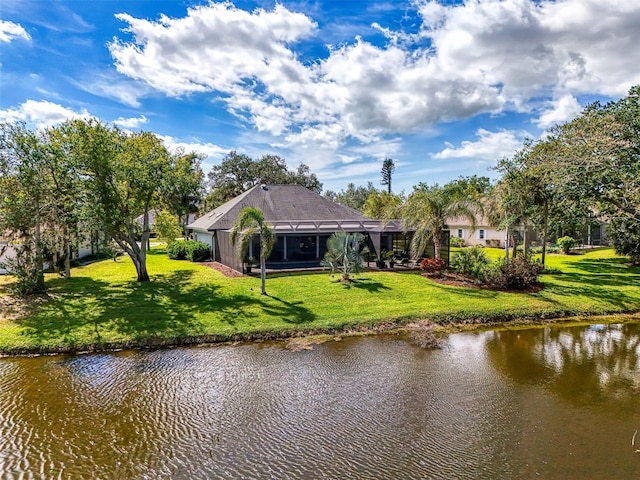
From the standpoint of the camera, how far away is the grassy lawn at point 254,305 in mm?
11734

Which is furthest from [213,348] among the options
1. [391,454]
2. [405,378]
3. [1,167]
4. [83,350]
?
[1,167]

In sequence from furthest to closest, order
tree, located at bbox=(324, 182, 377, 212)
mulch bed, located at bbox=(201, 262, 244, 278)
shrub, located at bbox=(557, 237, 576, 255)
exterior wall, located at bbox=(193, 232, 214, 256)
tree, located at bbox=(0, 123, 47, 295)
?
tree, located at bbox=(324, 182, 377, 212)
shrub, located at bbox=(557, 237, 576, 255)
exterior wall, located at bbox=(193, 232, 214, 256)
mulch bed, located at bbox=(201, 262, 244, 278)
tree, located at bbox=(0, 123, 47, 295)

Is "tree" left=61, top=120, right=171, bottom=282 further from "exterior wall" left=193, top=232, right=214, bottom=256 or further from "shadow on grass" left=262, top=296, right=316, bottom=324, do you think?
"exterior wall" left=193, top=232, right=214, bottom=256

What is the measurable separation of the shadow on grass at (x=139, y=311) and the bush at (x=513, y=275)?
356 inches

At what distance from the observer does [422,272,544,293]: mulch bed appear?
1692cm

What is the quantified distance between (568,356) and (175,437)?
10.0 m

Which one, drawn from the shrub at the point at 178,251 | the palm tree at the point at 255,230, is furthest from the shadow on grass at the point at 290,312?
the shrub at the point at 178,251

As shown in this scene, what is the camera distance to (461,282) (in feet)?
59.9

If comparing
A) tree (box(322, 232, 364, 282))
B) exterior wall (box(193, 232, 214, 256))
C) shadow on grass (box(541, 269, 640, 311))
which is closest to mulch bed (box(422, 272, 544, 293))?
shadow on grass (box(541, 269, 640, 311))

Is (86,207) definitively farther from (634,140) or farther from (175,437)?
(634,140)

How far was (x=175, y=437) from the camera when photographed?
6.57 m

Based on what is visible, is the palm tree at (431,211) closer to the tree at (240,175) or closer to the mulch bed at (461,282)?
the mulch bed at (461,282)

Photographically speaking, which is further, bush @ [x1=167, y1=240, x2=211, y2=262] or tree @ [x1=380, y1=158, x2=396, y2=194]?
tree @ [x1=380, y1=158, x2=396, y2=194]

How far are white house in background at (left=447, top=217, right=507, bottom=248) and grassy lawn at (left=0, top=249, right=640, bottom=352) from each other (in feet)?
57.0
